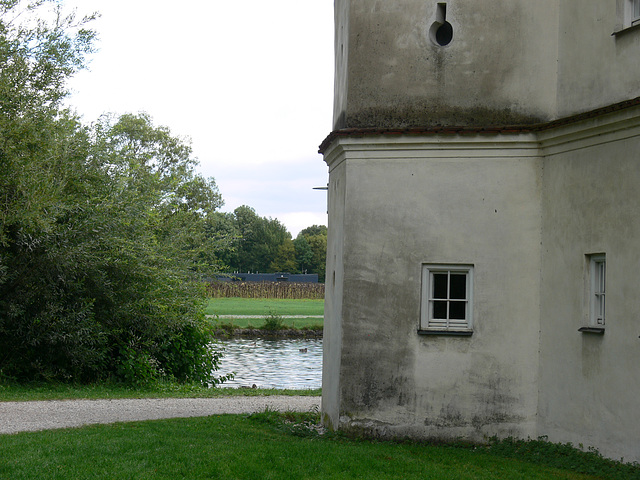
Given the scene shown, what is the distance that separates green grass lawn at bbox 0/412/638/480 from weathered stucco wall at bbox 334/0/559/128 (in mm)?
4522

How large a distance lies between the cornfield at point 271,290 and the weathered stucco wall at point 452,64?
73656 mm

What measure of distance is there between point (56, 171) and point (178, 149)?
39.5 m

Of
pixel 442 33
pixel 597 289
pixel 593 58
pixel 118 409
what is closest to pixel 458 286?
pixel 597 289

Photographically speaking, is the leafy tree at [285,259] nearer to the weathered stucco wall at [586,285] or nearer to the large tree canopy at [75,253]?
the large tree canopy at [75,253]

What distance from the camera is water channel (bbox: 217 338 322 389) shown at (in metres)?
25.0

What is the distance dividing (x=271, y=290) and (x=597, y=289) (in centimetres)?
7819

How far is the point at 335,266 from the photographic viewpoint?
1203 centimetres

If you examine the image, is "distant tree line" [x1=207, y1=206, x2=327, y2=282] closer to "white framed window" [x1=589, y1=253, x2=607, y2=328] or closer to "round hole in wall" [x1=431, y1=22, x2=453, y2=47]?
"round hole in wall" [x1=431, y1=22, x2=453, y2=47]

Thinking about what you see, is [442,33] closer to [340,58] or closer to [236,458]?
[340,58]

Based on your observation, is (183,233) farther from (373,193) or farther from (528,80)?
(528,80)

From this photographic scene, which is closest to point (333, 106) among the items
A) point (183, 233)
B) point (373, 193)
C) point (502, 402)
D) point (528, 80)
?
point (373, 193)

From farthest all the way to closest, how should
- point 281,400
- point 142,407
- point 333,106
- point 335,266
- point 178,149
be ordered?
point 178,149 < point 281,400 < point 142,407 < point 333,106 < point 335,266

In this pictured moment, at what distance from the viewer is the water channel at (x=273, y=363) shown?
25.0 m

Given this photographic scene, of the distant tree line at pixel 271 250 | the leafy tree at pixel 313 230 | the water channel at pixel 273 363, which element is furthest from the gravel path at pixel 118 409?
the leafy tree at pixel 313 230
